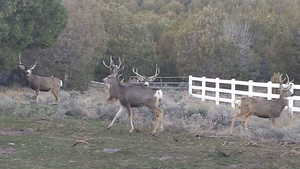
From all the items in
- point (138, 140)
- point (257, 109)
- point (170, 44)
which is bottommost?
point (138, 140)

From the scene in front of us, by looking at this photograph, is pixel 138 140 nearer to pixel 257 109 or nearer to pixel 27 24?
pixel 257 109

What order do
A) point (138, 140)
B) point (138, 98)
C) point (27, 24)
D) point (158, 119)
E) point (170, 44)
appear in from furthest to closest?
point (170, 44), point (27, 24), point (138, 98), point (158, 119), point (138, 140)

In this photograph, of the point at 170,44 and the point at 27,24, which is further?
the point at 170,44

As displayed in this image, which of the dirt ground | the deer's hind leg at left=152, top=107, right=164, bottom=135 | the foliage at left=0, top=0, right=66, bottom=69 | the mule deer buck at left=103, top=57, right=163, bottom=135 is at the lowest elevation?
the dirt ground

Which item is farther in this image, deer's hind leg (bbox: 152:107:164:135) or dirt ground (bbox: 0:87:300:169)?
deer's hind leg (bbox: 152:107:164:135)

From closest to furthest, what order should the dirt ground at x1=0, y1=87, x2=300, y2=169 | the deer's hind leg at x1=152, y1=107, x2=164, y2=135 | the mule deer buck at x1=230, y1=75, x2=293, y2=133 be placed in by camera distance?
the dirt ground at x1=0, y1=87, x2=300, y2=169, the deer's hind leg at x1=152, y1=107, x2=164, y2=135, the mule deer buck at x1=230, y1=75, x2=293, y2=133

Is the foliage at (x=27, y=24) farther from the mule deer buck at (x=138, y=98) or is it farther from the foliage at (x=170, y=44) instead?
the mule deer buck at (x=138, y=98)

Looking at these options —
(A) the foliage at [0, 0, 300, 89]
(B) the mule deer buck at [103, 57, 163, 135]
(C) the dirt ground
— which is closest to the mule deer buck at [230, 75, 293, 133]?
(C) the dirt ground

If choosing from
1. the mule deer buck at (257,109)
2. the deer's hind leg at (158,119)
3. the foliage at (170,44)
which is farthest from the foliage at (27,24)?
the mule deer buck at (257,109)

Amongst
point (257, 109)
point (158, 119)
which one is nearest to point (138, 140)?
point (158, 119)

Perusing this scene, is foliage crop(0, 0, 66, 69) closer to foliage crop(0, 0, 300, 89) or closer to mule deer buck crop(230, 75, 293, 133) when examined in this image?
foliage crop(0, 0, 300, 89)

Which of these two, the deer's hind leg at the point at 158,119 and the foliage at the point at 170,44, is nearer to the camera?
the deer's hind leg at the point at 158,119

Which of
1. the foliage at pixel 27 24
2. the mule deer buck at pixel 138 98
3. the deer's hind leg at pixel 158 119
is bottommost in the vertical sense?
the deer's hind leg at pixel 158 119

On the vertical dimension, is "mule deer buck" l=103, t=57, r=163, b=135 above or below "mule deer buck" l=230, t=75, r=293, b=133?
above
